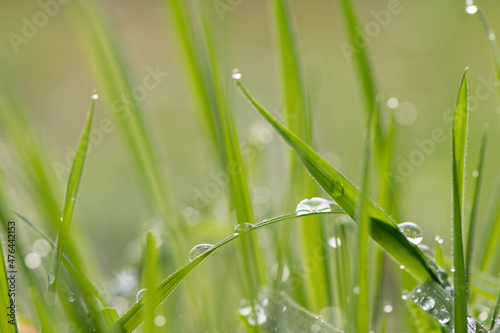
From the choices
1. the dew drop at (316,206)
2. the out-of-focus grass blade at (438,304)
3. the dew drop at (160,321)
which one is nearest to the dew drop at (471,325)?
the out-of-focus grass blade at (438,304)

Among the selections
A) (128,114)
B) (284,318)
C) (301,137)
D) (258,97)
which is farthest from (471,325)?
(258,97)

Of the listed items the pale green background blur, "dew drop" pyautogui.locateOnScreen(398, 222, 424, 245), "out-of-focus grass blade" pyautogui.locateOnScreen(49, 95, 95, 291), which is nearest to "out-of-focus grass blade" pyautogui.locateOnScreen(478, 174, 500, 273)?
"dew drop" pyautogui.locateOnScreen(398, 222, 424, 245)

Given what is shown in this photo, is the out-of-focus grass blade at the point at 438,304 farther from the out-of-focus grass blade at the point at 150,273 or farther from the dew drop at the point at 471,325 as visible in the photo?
the out-of-focus grass blade at the point at 150,273

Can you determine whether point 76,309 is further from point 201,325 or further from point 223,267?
point 223,267

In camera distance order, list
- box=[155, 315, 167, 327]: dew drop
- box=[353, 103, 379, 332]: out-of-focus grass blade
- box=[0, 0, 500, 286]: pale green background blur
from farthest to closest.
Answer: box=[0, 0, 500, 286]: pale green background blur
box=[155, 315, 167, 327]: dew drop
box=[353, 103, 379, 332]: out-of-focus grass blade

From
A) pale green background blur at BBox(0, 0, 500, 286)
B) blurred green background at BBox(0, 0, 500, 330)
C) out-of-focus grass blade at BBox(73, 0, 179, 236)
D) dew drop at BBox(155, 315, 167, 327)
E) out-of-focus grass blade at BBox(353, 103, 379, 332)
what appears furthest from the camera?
pale green background blur at BBox(0, 0, 500, 286)

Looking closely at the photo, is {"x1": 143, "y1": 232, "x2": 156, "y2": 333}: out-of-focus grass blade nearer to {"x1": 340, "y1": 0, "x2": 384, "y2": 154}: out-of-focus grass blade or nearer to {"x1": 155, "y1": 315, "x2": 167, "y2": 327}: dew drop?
{"x1": 155, "y1": 315, "x2": 167, "y2": 327}: dew drop

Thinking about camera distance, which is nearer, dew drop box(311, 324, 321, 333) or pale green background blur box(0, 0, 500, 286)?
dew drop box(311, 324, 321, 333)

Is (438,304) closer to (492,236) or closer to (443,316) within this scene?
(443,316)
